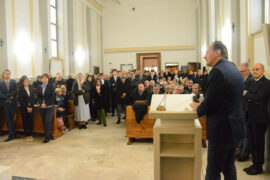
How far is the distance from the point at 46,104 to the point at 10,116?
1.08m

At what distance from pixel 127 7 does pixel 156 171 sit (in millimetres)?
15080

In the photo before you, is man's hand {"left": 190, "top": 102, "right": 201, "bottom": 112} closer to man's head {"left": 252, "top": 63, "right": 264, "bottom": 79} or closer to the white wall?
man's head {"left": 252, "top": 63, "right": 264, "bottom": 79}

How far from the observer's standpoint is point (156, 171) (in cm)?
231

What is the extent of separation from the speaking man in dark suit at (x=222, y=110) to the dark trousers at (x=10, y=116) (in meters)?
5.04

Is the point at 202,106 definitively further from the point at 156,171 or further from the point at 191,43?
the point at 191,43

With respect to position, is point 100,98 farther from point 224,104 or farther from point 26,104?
point 224,104

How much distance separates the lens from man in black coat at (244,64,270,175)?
3246 mm

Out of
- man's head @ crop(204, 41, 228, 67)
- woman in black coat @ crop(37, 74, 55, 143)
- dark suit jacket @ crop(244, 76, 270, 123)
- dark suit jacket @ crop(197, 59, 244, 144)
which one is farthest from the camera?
woman in black coat @ crop(37, 74, 55, 143)

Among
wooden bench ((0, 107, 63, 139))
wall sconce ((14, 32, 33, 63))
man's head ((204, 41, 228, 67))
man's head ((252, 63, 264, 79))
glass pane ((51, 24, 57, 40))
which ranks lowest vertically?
wooden bench ((0, 107, 63, 139))

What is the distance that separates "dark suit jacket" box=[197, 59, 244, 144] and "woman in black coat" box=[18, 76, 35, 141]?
184 inches

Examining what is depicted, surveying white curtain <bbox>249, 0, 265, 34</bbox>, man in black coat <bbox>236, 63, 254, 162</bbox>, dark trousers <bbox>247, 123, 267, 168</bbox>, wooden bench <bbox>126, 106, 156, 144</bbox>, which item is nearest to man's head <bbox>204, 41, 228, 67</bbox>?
dark trousers <bbox>247, 123, 267, 168</bbox>

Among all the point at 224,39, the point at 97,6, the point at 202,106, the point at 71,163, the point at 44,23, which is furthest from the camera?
the point at 97,6

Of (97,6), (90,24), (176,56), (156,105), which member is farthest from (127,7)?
(156,105)

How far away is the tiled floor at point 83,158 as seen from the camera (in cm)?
352
